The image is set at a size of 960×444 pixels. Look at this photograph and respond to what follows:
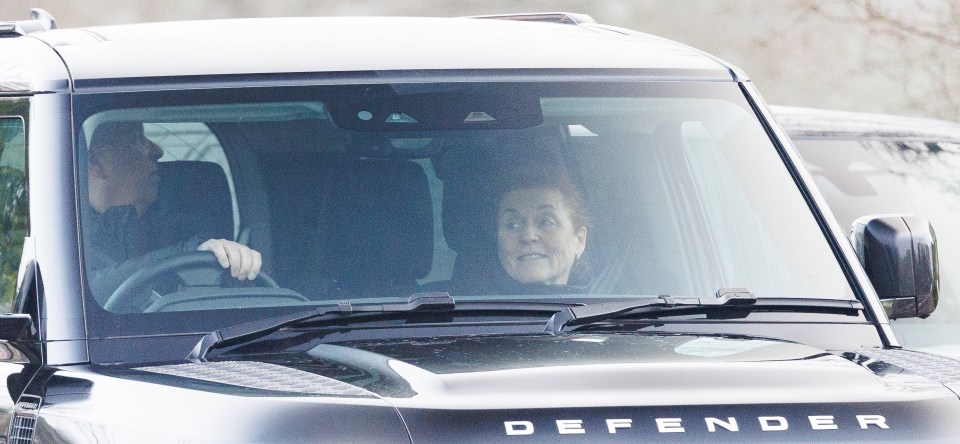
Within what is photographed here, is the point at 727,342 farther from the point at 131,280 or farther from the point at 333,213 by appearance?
the point at 131,280

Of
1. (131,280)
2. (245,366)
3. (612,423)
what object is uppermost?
(131,280)

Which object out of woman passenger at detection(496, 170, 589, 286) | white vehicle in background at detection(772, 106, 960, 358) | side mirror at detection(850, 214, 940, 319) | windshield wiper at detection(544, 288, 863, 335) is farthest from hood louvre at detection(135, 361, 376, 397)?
white vehicle in background at detection(772, 106, 960, 358)

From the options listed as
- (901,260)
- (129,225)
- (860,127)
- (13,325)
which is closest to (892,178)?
(860,127)

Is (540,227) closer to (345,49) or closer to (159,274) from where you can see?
(345,49)

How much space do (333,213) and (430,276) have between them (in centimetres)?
26

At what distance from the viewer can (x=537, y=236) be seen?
14.4 feet

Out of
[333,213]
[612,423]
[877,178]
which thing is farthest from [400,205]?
[877,178]

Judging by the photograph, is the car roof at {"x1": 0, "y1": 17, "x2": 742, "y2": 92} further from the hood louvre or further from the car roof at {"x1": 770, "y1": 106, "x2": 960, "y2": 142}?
the car roof at {"x1": 770, "y1": 106, "x2": 960, "y2": 142}

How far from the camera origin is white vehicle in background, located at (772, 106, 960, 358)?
7633 millimetres

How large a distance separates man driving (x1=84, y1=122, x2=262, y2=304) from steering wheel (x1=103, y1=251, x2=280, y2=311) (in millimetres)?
12

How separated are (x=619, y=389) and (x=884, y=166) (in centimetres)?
481

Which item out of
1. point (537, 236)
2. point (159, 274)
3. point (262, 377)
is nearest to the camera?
point (262, 377)

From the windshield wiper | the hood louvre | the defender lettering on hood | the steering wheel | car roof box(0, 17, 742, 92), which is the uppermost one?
car roof box(0, 17, 742, 92)

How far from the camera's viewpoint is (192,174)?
14.0 ft
